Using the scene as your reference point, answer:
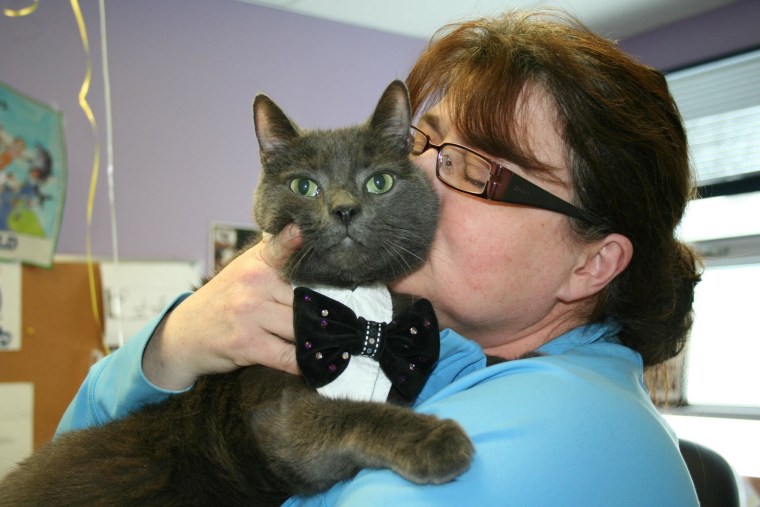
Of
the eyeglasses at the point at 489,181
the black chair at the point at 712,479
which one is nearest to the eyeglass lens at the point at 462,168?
the eyeglasses at the point at 489,181

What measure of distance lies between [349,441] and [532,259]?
0.47 metres

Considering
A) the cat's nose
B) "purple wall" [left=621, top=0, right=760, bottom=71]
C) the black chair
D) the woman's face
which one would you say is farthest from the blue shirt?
"purple wall" [left=621, top=0, right=760, bottom=71]

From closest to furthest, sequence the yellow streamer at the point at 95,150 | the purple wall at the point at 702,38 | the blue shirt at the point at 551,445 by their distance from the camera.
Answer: the blue shirt at the point at 551,445
the yellow streamer at the point at 95,150
the purple wall at the point at 702,38

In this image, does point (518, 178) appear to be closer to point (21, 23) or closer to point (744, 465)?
point (21, 23)

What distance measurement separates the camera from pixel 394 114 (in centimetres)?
115

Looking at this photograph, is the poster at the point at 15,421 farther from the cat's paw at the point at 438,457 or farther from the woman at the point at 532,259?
the cat's paw at the point at 438,457

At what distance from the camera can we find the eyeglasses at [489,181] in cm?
109

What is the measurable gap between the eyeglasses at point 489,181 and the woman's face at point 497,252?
15 millimetres

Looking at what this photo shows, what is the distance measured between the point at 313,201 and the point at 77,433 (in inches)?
21.9

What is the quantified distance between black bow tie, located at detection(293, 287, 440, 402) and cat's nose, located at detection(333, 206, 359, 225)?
123mm

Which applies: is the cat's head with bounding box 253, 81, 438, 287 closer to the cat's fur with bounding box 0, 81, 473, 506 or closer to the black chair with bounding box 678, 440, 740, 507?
the cat's fur with bounding box 0, 81, 473, 506

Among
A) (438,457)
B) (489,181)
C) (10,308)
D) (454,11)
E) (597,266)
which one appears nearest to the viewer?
(438,457)

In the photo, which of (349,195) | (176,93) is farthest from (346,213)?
(176,93)

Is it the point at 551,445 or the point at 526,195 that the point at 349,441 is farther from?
the point at 526,195
